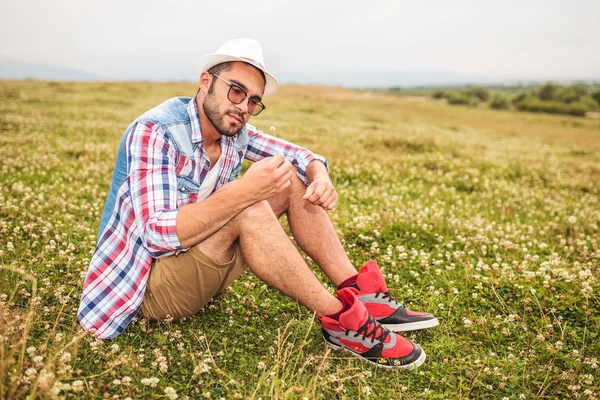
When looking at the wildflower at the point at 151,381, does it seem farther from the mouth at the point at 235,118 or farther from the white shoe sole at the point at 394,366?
the mouth at the point at 235,118

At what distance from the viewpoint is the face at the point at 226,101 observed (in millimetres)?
4047

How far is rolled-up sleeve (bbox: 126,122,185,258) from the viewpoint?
128 inches

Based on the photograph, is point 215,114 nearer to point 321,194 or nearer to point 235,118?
point 235,118

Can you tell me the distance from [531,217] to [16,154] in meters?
11.3

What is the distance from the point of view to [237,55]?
3.94 meters

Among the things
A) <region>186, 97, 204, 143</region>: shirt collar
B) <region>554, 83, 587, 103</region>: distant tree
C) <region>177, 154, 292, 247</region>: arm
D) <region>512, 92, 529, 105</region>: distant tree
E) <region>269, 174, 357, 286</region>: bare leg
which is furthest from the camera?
<region>554, 83, 587, 103</region>: distant tree

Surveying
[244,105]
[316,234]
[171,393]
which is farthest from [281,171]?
A: [171,393]

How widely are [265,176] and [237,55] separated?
133cm

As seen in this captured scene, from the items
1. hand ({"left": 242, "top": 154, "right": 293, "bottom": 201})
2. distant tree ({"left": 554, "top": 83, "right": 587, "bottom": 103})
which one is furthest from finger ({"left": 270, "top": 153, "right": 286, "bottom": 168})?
distant tree ({"left": 554, "top": 83, "right": 587, "bottom": 103})

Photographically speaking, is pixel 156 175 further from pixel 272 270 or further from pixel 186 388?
pixel 186 388

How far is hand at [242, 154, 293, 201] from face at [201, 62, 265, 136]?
95 centimetres

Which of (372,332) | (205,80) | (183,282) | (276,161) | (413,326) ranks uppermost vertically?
(205,80)

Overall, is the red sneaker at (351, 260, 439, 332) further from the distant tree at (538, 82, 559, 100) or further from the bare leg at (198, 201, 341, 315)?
the distant tree at (538, 82, 559, 100)

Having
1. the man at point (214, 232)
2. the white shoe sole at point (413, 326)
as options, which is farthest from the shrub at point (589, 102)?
the man at point (214, 232)
